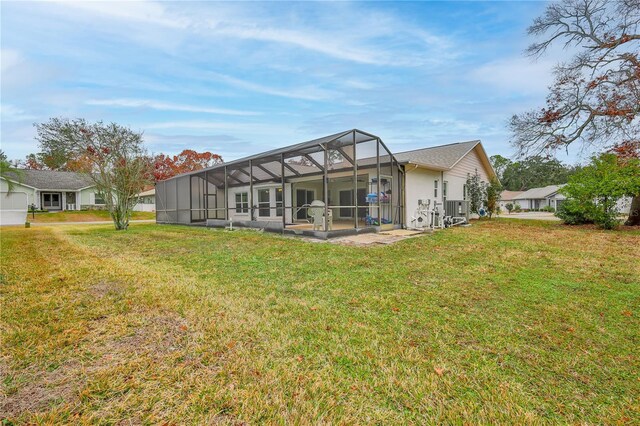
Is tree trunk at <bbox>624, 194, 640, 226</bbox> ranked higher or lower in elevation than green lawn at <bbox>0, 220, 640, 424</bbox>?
higher

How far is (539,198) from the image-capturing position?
42.7 metres

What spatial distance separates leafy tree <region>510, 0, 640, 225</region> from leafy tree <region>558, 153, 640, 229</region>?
1277mm

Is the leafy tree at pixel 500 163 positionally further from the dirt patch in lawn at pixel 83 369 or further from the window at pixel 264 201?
the dirt patch in lawn at pixel 83 369

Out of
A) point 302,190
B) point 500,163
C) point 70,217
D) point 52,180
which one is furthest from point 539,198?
point 52,180

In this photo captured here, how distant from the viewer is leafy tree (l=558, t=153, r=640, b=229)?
36.3ft

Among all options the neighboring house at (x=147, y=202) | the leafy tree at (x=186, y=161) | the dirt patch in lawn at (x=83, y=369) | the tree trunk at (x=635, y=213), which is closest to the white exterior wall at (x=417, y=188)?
the tree trunk at (x=635, y=213)

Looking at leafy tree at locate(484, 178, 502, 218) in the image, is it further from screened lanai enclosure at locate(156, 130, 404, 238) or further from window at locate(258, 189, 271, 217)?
window at locate(258, 189, 271, 217)

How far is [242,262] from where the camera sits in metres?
5.77

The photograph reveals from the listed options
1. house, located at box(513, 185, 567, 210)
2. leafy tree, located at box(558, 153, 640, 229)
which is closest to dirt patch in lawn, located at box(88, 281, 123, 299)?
leafy tree, located at box(558, 153, 640, 229)

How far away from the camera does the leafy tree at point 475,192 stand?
53.4ft

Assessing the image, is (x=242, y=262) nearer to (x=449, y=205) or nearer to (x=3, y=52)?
(x=3, y=52)

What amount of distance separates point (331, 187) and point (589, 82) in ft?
43.5

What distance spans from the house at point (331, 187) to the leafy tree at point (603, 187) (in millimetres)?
4394

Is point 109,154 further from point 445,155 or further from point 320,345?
point 320,345
